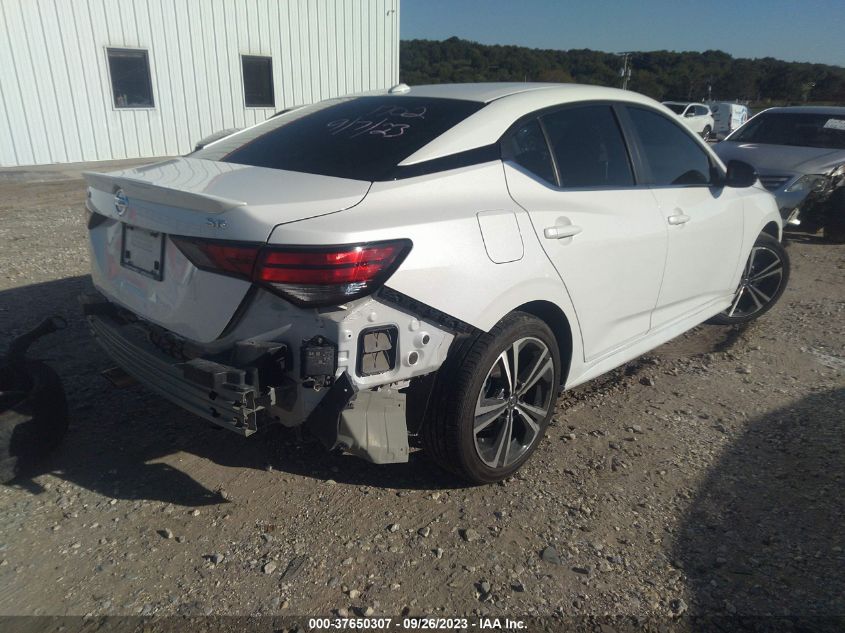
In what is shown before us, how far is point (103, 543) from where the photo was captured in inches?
96.4

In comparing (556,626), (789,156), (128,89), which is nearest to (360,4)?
(128,89)

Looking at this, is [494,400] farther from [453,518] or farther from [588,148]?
[588,148]

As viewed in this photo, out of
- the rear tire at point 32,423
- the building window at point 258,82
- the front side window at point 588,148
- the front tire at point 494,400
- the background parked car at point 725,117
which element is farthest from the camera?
the background parked car at point 725,117

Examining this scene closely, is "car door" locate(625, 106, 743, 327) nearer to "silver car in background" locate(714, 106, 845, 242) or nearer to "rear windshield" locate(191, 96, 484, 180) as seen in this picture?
"rear windshield" locate(191, 96, 484, 180)

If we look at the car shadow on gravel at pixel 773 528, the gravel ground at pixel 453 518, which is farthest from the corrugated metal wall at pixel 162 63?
the car shadow on gravel at pixel 773 528

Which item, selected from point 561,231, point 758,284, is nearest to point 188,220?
point 561,231

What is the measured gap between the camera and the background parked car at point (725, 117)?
28.0 metres

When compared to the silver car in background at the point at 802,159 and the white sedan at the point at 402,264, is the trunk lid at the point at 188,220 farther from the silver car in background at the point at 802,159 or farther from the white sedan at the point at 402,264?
the silver car in background at the point at 802,159

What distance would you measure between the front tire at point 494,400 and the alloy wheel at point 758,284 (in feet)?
8.19

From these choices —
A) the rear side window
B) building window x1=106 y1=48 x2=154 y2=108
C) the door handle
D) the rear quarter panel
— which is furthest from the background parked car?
the rear quarter panel

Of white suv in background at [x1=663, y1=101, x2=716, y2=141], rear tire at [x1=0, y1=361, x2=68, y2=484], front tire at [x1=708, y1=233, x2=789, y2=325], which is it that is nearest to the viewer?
rear tire at [x1=0, y1=361, x2=68, y2=484]

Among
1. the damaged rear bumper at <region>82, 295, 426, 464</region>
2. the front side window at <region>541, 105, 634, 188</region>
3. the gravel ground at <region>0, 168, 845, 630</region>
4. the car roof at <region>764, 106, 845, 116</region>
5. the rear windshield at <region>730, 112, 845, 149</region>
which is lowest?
the gravel ground at <region>0, 168, 845, 630</region>

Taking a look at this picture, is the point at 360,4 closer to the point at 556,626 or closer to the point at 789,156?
the point at 789,156

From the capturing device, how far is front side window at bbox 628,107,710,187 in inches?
139
